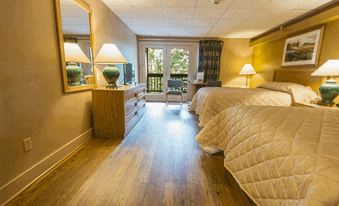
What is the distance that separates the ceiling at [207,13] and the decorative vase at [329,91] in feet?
4.59

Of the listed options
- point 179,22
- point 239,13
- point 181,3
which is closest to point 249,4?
point 239,13

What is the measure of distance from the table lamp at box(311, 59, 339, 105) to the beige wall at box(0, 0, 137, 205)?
11.1ft

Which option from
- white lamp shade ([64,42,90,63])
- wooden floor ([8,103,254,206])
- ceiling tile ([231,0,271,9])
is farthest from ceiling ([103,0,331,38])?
wooden floor ([8,103,254,206])

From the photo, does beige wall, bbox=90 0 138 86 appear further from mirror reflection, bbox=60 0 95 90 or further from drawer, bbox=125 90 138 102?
drawer, bbox=125 90 138 102

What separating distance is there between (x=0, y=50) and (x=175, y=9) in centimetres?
266

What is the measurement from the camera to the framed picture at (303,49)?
296 cm

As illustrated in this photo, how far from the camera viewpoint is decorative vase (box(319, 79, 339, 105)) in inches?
92.6

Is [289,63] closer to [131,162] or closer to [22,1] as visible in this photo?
[131,162]

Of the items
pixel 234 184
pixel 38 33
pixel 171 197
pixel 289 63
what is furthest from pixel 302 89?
pixel 38 33

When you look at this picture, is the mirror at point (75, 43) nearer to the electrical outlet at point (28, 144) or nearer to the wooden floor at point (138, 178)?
the electrical outlet at point (28, 144)

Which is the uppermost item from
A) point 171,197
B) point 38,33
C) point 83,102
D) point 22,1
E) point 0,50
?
point 22,1

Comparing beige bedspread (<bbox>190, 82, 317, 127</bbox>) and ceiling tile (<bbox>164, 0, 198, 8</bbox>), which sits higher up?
ceiling tile (<bbox>164, 0, 198, 8</bbox>)

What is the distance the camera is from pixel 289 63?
3.68 metres

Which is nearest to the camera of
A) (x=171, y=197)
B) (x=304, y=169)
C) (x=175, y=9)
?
(x=304, y=169)
